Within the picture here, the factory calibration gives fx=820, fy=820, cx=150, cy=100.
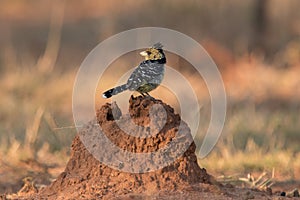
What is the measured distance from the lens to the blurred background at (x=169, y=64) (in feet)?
26.2

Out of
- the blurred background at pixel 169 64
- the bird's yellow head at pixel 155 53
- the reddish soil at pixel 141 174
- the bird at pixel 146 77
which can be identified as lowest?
the reddish soil at pixel 141 174

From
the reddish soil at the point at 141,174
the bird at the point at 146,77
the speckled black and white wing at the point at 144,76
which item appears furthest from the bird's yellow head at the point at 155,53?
the reddish soil at the point at 141,174

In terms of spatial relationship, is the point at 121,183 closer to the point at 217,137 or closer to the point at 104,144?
the point at 104,144

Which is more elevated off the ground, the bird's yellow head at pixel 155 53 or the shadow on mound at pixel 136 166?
the bird's yellow head at pixel 155 53

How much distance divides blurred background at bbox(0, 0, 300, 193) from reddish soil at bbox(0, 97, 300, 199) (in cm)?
101

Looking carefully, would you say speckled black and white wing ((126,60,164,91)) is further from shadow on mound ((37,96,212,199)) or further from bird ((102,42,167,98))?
shadow on mound ((37,96,212,199))

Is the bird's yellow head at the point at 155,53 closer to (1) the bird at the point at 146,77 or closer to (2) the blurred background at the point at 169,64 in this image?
(1) the bird at the point at 146,77

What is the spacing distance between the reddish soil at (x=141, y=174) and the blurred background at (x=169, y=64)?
1009 mm

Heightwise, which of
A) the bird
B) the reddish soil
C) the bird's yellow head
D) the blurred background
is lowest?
the reddish soil

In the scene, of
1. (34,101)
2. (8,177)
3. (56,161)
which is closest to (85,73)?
(34,101)

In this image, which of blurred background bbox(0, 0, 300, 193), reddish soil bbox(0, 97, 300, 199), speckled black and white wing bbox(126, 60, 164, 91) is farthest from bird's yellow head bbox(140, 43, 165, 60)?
blurred background bbox(0, 0, 300, 193)

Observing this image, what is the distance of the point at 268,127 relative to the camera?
9.97 metres

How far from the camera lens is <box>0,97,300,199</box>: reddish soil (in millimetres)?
4914

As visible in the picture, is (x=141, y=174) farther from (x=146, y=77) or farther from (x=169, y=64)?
(x=169, y=64)
